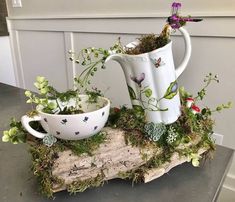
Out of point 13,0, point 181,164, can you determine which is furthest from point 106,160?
point 13,0

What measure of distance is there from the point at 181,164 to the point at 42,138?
0.33 metres

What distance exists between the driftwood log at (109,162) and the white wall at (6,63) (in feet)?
5.74

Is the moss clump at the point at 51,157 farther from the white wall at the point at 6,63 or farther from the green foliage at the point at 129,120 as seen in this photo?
the white wall at the point at 6,63

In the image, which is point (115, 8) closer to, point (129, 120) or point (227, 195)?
point (129, 120)

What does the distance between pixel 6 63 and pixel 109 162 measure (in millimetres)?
1829

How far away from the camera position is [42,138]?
1.73ft

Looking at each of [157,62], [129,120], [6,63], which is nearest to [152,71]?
[157,62]

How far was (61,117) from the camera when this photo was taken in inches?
19.1

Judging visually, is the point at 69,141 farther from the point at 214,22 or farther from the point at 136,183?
the point at 214,22

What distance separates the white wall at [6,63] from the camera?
202cm

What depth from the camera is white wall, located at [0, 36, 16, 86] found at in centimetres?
202

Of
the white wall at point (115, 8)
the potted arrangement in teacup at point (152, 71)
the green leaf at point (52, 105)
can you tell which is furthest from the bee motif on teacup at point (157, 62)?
the white wall at point (115, 8)

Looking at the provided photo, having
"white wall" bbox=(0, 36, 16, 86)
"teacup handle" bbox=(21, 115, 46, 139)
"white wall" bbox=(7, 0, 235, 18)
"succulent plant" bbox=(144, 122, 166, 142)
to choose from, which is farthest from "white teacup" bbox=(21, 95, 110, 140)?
"white wall" bbox=(0, 36, 16, 86)

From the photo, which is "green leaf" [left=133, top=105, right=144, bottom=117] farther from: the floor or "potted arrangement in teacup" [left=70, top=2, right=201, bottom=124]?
the floor
